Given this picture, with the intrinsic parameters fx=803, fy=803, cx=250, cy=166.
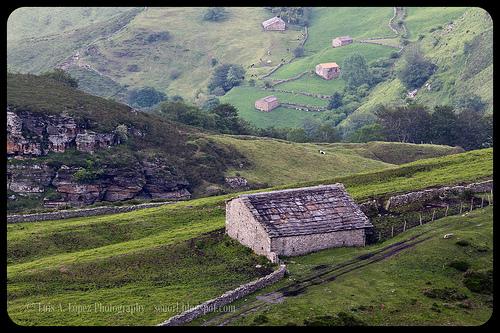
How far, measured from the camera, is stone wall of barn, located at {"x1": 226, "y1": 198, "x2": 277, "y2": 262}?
60987 millimetres

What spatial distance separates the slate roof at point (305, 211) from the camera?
61.8 metres

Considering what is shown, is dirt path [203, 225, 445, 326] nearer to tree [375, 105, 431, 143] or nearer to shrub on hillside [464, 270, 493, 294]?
shrub on hillside [464, 270, 493, 294]

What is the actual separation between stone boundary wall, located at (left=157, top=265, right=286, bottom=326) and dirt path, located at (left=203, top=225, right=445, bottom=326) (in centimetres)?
84

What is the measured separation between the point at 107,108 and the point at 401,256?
79493 millimetres

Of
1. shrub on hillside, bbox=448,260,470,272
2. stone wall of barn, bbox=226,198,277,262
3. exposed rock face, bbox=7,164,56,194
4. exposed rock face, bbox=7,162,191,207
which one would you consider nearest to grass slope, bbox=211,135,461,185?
exposed rock face, bbox=7,162,191,207

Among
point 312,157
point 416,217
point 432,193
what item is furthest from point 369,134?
point 416,217

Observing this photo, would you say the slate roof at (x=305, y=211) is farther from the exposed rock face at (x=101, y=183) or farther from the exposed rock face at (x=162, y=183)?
the exposed rock face at (x=162, y=183)

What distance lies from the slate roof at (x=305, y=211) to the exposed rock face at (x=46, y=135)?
189 feet

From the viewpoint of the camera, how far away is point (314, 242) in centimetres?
6222

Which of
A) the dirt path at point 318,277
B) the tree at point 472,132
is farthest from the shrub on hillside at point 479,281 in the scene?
the tree at point 472,132

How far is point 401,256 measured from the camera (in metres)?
60.2
